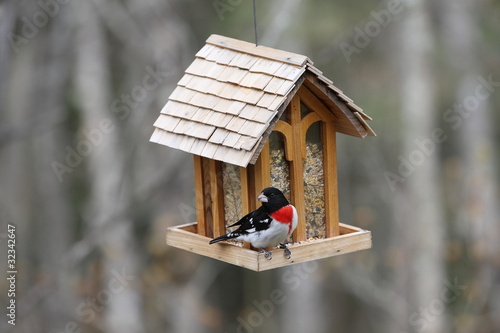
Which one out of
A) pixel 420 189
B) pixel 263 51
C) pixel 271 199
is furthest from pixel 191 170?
pixel 271 199

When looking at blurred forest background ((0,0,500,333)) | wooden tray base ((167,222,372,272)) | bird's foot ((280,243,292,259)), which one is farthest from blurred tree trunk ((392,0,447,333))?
bird's foot ((280,243,292,259))

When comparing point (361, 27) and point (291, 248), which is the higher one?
point (361, 27)

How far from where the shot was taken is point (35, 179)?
10984 mm

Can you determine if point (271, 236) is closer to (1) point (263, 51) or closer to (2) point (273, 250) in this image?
(2) point (273, 250)

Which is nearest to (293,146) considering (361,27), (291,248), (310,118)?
(310,118)

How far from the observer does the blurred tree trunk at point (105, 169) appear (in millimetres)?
9711

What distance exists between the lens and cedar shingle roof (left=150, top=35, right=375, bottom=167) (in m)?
4.17

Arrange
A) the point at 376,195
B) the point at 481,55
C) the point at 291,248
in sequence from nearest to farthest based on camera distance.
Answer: the point at 291,248, the point at 481,55, the point at 376,195

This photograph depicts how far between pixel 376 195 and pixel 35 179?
16.2 feet

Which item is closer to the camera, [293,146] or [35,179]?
[293,146]

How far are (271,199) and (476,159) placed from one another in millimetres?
6918

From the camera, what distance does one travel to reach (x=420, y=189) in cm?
1045

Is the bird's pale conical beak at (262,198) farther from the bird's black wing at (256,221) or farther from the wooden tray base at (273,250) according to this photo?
the wooden tray base at (273,250)

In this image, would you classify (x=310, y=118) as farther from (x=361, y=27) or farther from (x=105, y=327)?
(x=105, y=327)
